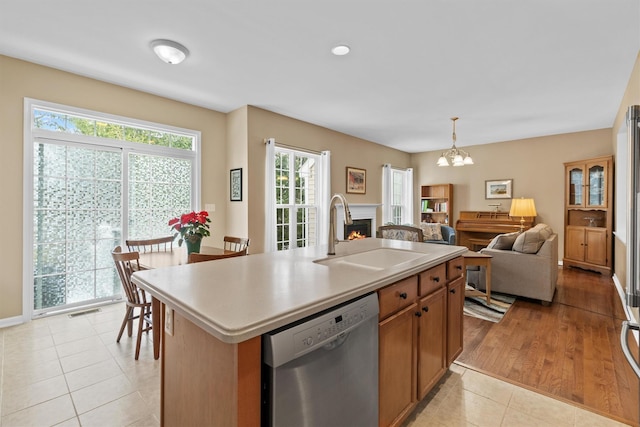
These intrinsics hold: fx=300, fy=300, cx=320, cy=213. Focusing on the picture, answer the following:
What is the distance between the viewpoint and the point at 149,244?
3.35 metres

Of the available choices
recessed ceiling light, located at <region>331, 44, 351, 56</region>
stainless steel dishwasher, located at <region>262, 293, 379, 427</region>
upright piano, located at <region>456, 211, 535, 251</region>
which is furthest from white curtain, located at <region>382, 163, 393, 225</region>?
stainless steel dishwasher, located at <region>262, 293, 379, 427</region>

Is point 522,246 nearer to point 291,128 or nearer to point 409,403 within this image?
point 409,403

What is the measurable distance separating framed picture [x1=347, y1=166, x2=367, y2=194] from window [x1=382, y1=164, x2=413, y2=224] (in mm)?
750

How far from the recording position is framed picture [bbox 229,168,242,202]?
4371 mm

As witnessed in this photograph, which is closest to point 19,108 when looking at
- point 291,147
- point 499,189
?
point 291,147

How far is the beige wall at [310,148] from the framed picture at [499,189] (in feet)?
6.89

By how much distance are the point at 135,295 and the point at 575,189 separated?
710 centimetres

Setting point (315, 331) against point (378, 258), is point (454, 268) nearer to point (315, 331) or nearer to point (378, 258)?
point (378, 258)

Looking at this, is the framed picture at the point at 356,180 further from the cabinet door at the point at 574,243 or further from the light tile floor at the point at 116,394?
the light tile floor at the point at 116,394

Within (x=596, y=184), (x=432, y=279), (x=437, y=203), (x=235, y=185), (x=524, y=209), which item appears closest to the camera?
(x=432, y=279)

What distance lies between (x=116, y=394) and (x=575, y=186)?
7.29 metres

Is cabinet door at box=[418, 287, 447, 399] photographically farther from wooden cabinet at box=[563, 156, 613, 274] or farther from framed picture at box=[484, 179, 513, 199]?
framed picture at box=[484, 179, 513, 199]

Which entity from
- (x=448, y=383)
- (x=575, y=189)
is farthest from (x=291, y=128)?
(x=575, y=189)

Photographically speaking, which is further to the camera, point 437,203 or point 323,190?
point 437,203
